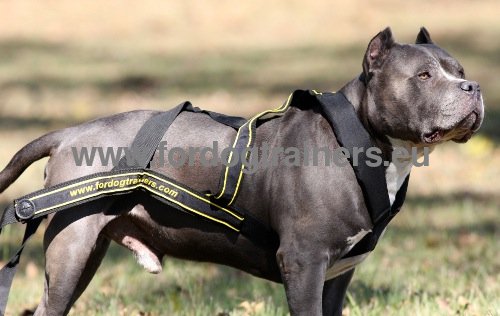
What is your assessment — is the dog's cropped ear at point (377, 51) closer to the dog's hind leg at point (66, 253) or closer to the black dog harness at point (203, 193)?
the black dog harness at point (203, 193)

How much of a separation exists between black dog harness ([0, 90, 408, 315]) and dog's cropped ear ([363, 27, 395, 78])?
0.21 m

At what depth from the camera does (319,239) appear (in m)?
4.62

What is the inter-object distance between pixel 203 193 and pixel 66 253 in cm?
76

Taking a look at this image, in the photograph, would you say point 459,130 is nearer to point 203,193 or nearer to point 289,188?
point 289,188

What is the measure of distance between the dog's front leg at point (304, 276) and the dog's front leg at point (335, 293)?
541 millimetres

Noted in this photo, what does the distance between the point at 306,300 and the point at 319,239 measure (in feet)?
0.99

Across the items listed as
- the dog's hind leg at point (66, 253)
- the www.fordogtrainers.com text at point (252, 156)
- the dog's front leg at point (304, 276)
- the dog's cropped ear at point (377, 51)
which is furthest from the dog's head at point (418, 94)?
the dog's hind leg at point (66, 253)

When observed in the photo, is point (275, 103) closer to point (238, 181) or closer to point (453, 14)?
point (453, 14)

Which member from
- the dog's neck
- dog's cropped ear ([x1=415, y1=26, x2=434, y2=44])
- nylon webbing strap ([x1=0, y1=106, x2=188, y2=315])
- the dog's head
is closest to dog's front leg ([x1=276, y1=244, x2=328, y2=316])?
the dog's neck

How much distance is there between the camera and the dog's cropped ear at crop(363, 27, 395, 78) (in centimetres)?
483

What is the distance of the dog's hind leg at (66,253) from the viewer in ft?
15.8

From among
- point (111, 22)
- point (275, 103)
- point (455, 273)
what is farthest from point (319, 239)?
point (111, 22)

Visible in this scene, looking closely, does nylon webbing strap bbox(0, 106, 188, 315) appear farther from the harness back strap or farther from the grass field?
the grass field

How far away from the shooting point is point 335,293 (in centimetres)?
521
